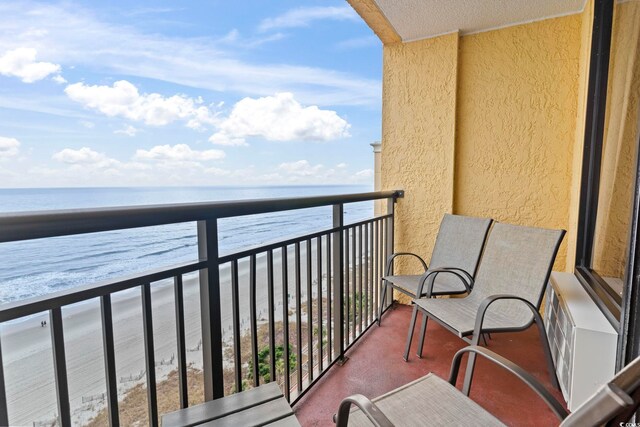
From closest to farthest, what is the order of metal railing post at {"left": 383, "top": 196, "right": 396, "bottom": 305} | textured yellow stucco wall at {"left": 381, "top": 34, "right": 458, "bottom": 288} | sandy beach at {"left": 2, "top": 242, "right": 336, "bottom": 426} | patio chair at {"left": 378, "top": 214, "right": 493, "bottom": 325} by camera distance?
sandy beach at {"left": 2, "top": 242, "right": 336, "bottom": 426} < patio chair at {"left": 378, "top": 214, "right": 493, "bottom": 325} < textured yellow stucco wall at {"left": 381, "top": 34, "right": 458, "bottom": 288} < metal railing post at {"left": 383, "top": 196, "right": 396, "bottom": 305}

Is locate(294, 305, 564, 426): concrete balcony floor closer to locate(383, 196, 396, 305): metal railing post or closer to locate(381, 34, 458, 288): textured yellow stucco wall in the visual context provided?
locate(383, 196, 396, 305): metal railing post

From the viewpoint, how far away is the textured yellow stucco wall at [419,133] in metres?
2.93

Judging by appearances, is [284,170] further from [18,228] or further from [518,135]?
[18,228]

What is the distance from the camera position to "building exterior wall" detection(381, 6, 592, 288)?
8.55ft

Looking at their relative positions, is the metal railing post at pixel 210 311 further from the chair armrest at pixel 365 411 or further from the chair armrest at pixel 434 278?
the chair armrest at pixel 434 278

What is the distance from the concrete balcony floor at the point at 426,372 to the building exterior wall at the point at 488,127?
0.77m

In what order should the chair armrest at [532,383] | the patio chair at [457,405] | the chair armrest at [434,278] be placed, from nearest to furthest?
the patio chair at [457,405], the chair armrest at [532,383], the chair armrest at [434,278]

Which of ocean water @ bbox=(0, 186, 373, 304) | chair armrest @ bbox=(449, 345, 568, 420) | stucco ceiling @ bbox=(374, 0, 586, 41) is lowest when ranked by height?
ocean water @ bbox=(0, 186, 373, 304)

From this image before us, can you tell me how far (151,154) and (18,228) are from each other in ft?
70.3

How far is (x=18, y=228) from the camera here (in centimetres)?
62

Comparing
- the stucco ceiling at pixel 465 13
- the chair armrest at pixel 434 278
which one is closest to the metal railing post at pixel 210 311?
the chair armrest at pixel 434 278

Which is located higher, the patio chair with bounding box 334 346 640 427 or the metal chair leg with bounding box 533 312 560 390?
the patio chair with bounding box 334 346 640 427

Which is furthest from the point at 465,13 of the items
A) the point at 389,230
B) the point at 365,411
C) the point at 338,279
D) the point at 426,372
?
the point at 365,411

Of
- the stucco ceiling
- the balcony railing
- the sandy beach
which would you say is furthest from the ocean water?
the stucco ceiling
